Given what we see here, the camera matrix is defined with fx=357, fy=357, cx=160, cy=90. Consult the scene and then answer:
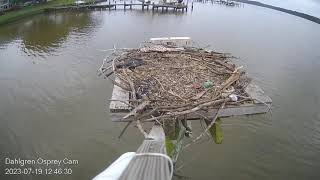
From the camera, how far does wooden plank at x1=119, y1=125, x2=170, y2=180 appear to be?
3.83 metres

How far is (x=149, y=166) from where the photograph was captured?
13.6ft

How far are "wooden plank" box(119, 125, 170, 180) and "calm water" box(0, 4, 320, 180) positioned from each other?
8053 millimetres

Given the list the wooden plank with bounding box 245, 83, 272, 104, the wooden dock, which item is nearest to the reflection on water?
the wooden dock

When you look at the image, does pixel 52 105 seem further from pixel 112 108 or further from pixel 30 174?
pixel 112 108

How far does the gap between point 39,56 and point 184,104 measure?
19739 millimetres

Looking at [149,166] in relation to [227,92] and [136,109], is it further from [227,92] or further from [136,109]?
[227,92]

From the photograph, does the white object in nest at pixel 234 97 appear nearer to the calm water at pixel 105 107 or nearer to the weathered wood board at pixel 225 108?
the weathered wood board at pixel 225 108

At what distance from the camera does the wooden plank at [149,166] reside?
3.83 metres

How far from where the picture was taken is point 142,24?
3688cm

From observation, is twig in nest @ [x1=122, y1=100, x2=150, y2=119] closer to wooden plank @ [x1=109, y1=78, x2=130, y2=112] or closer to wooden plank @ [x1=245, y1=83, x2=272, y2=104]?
wooden plank @ [x1=109, y1=78, x2=130, y2=112]

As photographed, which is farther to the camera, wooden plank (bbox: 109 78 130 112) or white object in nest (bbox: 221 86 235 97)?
white object in nest (bbox: 221 86 235 97)

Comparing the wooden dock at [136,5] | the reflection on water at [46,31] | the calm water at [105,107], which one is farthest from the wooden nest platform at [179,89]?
the wooden dock at [136,5]

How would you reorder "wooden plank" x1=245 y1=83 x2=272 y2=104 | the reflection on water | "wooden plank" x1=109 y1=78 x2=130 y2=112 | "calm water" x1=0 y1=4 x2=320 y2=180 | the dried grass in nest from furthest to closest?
the reflection on water
"calm water" x1=0 y1=4 x2=320 y2=180
"wooden plank" x1=245 y1=83 x2=272 y2=104
the dried grass in nest
"wooden plank" x1=109 y1=78 x2=130 y2=112

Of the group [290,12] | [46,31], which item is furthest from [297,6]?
[46,31]
